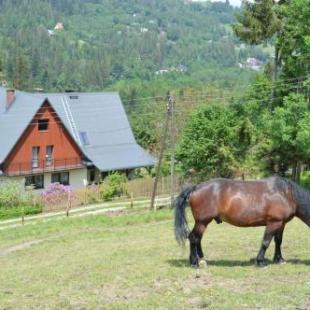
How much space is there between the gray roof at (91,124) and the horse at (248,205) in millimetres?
41695

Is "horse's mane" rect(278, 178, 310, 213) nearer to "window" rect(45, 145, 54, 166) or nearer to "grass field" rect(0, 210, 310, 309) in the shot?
"grass field" rect(0, 210, 310, 309)

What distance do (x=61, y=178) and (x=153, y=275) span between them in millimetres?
45431

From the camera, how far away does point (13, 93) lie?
5681 centimetres

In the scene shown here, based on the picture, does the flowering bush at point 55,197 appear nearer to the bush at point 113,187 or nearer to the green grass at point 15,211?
the green grass at point 15,211

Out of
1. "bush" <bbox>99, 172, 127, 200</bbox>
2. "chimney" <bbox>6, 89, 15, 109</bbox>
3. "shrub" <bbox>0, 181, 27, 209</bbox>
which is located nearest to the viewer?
"shrub" <bbox>0, 181, 27, 209</bbox>

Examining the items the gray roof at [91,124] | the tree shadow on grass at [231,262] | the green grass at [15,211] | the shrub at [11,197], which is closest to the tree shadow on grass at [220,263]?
the tree shadow on grass at [231,262]

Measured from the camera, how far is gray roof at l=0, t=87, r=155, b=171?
55656 millimetres

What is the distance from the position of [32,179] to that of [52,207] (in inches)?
379

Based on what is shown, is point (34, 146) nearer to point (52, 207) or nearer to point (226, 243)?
point (52, 207)

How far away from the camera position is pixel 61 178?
58812 millimetres

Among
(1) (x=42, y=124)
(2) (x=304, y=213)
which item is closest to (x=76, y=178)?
(1) (x=42, y=124)

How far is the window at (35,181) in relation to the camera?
2218 inches

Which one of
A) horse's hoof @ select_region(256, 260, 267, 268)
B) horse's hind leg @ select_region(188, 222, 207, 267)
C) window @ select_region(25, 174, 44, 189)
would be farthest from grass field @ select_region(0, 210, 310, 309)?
window @ select_region(25, 174, 44, 189)

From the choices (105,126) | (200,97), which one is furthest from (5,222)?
(200,97)
